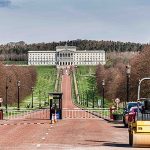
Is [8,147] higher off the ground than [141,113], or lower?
lower

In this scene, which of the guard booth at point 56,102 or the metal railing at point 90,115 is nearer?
the guard booth at point 56,102

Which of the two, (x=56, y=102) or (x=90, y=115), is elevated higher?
(x=56, y=102)

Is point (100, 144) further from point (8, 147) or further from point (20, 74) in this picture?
point (20, 74)

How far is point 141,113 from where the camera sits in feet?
70.3

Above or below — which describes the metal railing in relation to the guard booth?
below

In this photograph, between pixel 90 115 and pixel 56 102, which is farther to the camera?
pixel 90 115

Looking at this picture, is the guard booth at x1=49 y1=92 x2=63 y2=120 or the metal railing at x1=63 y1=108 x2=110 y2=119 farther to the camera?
the metal railing at x1=63 y1=108 x2=110 y2=119

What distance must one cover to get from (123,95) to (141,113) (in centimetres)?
7677

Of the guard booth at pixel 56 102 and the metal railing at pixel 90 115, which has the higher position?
the guard booth at pixel 56 102

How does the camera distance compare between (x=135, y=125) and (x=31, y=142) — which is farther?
(x=31, y=142)

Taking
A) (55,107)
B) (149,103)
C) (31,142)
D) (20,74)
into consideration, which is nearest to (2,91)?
(55,107)

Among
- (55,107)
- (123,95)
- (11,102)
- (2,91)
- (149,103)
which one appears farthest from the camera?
(11,102)

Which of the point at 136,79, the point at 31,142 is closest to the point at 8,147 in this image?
the point at 31,142

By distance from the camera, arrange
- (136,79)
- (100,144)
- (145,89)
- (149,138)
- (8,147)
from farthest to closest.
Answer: (136,79) < (145,89) < (100,144) < (8,147) < (149,138)
